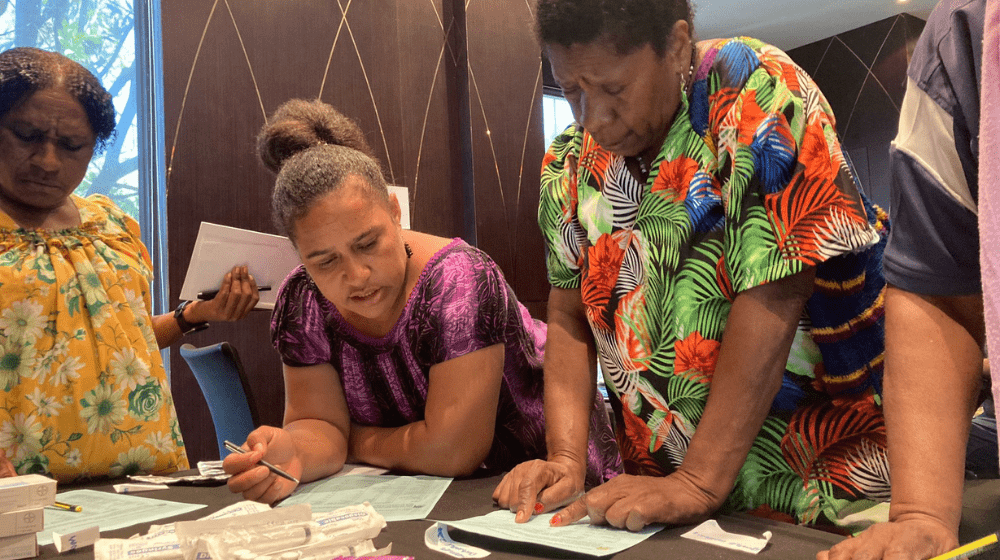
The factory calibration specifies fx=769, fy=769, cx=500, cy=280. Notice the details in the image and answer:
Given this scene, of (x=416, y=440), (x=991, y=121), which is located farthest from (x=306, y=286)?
(x=991, y=121)

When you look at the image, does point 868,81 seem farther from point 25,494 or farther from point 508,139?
point 25,494

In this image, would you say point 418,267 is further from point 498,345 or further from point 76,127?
point 76,127

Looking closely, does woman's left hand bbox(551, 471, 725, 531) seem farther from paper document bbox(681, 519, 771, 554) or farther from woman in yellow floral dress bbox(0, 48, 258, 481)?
woman in yellow floral dress bbox(0, 48, 258, 481)

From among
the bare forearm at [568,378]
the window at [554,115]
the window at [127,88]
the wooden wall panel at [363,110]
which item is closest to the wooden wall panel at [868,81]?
the window at [554,115]

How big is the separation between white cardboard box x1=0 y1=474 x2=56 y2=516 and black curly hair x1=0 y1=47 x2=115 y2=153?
97 centimetres

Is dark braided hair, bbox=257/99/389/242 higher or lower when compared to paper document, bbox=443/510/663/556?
higher

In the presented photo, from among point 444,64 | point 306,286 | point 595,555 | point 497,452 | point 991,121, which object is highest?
point 444,64

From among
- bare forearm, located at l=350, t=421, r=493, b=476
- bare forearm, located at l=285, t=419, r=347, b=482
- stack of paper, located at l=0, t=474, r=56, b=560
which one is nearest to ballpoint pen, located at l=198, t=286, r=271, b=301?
bare forearm, located at l=285, t=419, r=347, b=482

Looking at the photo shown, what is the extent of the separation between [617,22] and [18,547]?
43.0 inches

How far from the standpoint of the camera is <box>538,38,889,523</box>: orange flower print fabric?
1006 millimetres

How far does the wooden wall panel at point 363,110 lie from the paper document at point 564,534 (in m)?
2.79

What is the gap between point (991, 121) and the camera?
62 centimetres

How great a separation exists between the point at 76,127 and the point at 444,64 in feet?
9.96

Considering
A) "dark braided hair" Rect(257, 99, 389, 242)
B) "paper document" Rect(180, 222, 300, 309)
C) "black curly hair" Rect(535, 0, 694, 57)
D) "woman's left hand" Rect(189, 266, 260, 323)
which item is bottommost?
"woman's left hand" Rect(189, 266, 260, 323)
